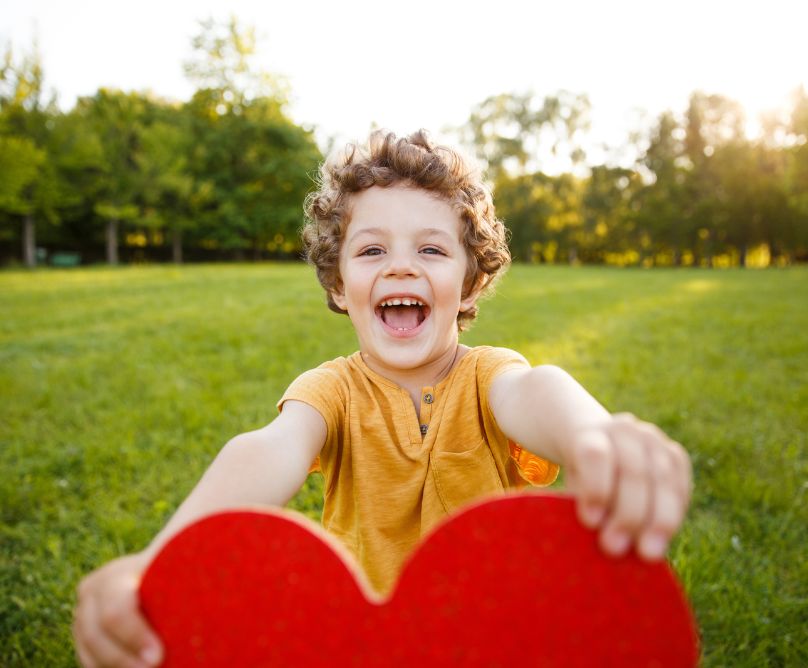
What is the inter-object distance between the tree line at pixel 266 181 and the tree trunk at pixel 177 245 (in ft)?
0.58

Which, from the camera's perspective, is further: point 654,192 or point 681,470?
point 654,192

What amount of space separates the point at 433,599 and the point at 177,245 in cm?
3600

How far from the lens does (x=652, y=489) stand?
0.64 metres

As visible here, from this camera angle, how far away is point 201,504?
0.99m

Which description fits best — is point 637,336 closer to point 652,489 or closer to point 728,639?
point 728,639

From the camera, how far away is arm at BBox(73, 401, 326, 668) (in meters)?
0.73

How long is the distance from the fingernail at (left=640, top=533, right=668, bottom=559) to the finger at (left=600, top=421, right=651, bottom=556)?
13mm

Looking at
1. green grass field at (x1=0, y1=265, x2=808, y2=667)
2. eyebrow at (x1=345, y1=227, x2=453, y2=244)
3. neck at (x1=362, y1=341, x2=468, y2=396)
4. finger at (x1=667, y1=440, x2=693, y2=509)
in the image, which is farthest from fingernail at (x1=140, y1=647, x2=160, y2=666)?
green grass field at (x1=0, y1=265, x2=808, y2=667)

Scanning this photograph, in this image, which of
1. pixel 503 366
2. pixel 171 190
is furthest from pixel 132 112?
pixel 503 366

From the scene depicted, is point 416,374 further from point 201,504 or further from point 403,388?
point 201,504

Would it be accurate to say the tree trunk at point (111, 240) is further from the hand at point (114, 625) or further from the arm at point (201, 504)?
the hand at point (114, 625)

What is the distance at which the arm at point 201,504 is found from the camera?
28.6 inches

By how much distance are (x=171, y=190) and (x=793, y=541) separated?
3375 centimetres

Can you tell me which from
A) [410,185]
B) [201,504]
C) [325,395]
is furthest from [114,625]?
Result: [410,185]
